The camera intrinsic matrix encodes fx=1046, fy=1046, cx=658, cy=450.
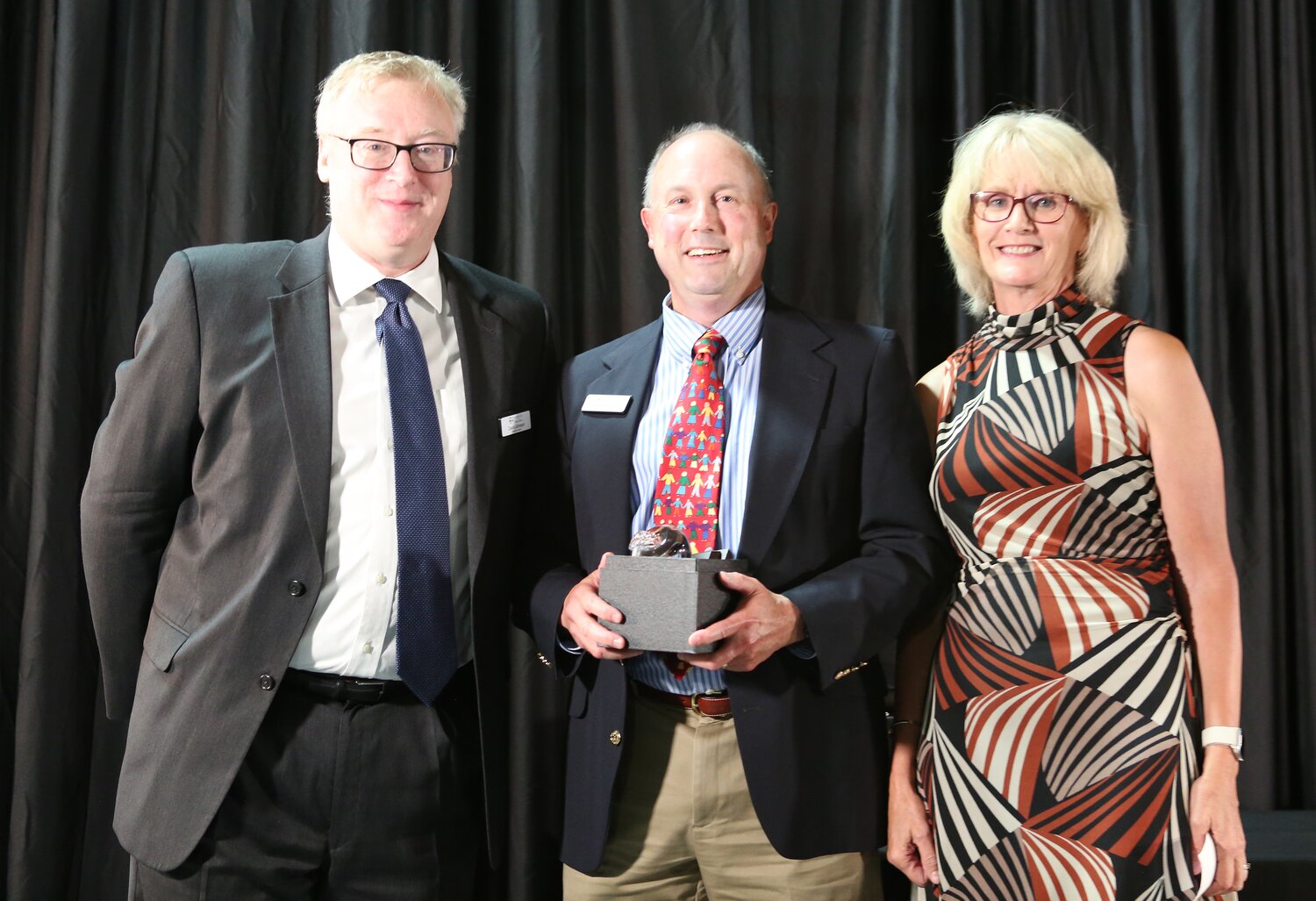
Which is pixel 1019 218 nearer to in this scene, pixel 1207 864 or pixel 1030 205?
pixel 1030 205

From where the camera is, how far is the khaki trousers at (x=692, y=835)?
1.87m

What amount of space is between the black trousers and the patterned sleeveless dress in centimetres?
95

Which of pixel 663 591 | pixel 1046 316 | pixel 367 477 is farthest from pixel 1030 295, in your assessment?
pixel 367 477

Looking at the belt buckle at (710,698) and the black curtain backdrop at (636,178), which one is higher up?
the black curtain backdrop at (636,178)

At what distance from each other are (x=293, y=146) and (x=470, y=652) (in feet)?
4.95

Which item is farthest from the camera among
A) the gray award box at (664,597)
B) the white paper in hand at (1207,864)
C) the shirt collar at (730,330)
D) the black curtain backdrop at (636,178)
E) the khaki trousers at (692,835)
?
the black curtain backdrop at (636,178)

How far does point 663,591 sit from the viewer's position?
1663 mm

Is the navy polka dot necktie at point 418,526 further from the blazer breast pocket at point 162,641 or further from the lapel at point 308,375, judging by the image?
the blazer breast pocket at point 162,641

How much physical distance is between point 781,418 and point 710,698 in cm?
53

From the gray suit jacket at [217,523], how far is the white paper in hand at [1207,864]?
124 cm

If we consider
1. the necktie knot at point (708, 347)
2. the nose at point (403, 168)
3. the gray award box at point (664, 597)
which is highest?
the nose at point (403, 168)

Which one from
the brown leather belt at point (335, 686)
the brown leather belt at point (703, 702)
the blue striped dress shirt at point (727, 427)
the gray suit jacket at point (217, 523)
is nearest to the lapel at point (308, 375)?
the gray suit jacket at point (217, 523)

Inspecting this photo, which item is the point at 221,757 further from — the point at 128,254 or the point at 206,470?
the point at 128,254

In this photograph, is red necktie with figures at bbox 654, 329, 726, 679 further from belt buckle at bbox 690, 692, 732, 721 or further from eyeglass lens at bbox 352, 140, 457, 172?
eyeglass lens at bbox 352, 140, 457, 172
